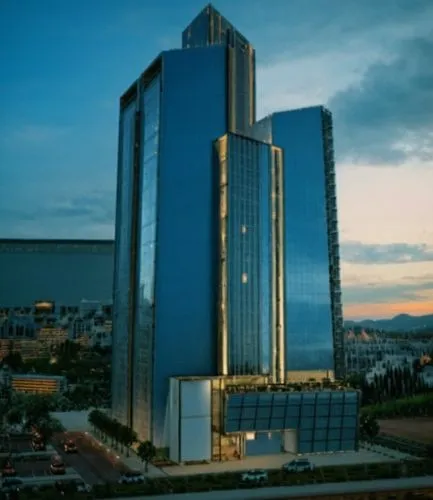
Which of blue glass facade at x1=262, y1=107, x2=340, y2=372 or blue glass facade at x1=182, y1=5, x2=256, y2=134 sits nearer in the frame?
blue glass facade at x1=182, y1=5, x2=256, y2=134

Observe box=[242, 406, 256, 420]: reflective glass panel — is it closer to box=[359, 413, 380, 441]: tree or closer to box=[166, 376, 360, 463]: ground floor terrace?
box=[166, 376, 360, 463]: ground floor terrace

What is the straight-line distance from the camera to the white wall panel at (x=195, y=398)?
180ft

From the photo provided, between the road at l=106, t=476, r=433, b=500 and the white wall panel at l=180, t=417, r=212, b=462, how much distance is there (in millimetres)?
12493

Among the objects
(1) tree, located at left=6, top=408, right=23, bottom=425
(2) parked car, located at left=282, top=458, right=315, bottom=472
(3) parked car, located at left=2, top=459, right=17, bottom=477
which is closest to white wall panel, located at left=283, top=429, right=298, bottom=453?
(2) parked car, located at left=282, top=458, right=315, bottom=472

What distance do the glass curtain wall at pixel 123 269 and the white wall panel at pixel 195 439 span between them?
13.0m

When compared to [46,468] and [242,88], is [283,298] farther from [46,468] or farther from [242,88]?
[46,468]

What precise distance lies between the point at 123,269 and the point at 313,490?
1427 inches

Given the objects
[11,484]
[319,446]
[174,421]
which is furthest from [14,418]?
[319,446]

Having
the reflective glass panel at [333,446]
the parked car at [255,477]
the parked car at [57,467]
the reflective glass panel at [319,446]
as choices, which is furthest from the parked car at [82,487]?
the reflective glass panel at [333,446]

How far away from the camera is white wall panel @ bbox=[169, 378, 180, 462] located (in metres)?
54.7

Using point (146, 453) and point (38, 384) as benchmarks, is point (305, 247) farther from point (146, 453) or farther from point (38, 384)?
point (38, 384)

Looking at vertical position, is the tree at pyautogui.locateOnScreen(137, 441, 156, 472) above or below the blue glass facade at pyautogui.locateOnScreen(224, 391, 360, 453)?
below

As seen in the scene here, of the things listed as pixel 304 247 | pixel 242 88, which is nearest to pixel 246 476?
pixel 304 247

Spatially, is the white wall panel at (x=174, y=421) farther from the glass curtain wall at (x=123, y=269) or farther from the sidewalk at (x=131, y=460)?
the glass curtain wall at (x=123, y=269)
